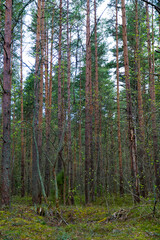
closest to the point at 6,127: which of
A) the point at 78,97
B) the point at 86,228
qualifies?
the point at 86,228

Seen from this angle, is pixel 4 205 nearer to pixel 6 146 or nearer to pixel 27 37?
pixel 6 146

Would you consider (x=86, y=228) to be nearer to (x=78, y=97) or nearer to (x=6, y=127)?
(x=6, y=127)

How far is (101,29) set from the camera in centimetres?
1766

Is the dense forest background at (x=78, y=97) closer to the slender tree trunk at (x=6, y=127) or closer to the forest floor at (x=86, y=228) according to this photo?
the slender tree trunk at (x=6, y=127)

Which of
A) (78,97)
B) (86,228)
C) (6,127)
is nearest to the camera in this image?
(86,228)

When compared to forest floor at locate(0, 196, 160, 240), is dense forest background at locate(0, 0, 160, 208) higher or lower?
higher

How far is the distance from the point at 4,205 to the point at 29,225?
1.98m

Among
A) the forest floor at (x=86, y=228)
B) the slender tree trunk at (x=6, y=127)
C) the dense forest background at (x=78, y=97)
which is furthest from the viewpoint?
the slender tree trunk at (x=6, y=127)

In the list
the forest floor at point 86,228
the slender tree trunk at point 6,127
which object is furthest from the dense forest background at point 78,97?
the forest floor at point 86,228

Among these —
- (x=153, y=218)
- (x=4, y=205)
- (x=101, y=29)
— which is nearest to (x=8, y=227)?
(x=4, y=205)

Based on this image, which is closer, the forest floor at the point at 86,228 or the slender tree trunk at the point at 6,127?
the forest floor at the point at 86,228

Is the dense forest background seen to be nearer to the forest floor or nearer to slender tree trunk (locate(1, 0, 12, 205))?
slender tree trunk (locate(1, 0, 12, 205))

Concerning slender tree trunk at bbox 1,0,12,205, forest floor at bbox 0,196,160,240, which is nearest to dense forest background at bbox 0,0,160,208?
slender tree trunk at bbox 1,0,12,205

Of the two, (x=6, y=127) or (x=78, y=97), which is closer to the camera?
(x=6, y=127)
